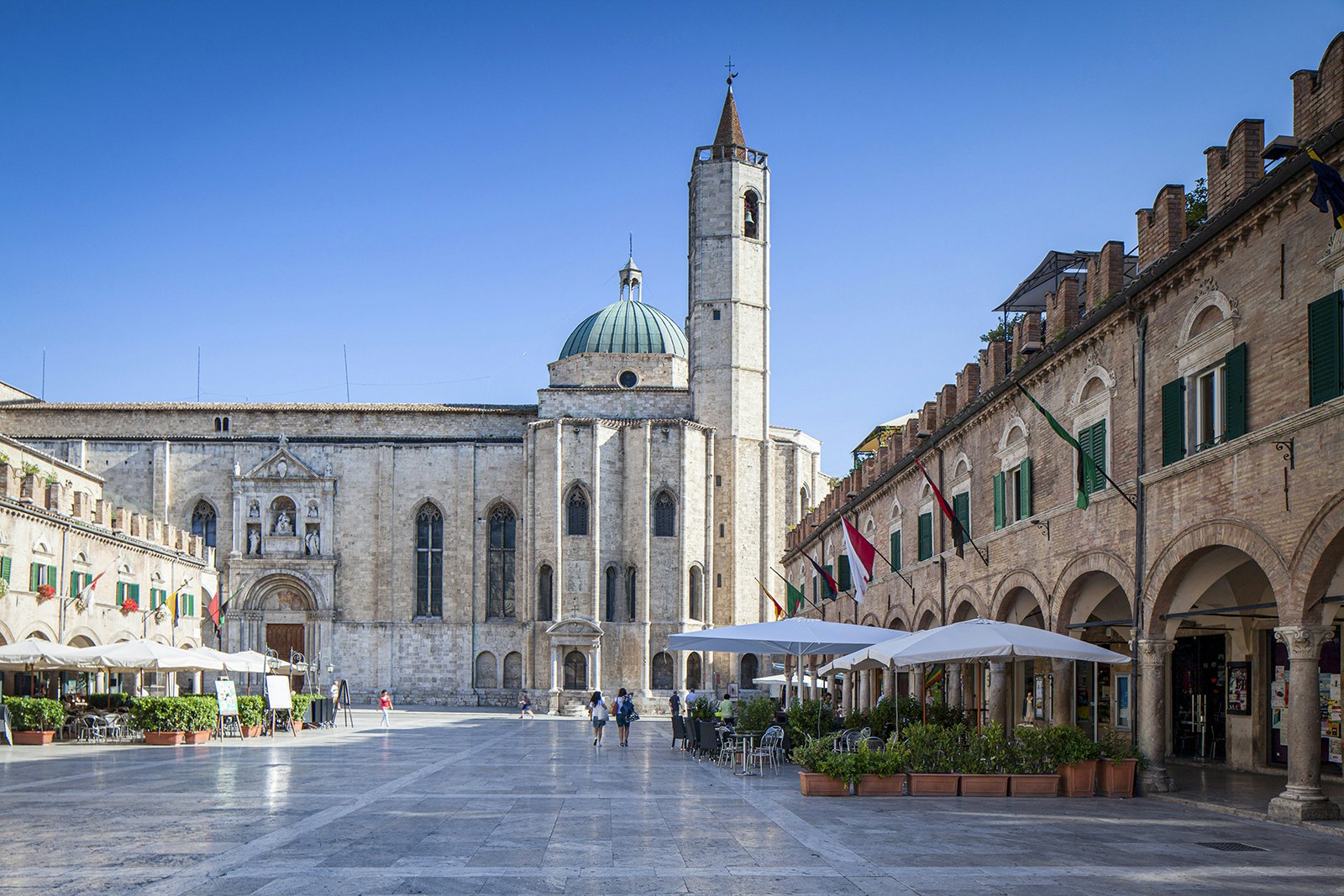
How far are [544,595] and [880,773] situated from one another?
42.5m

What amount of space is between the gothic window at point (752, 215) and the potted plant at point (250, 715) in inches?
1405

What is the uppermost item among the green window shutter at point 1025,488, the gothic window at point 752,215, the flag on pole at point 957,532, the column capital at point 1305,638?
the gothic window at point 752,215

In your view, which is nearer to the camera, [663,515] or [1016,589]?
[1016,589]

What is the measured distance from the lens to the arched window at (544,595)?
5878 cm

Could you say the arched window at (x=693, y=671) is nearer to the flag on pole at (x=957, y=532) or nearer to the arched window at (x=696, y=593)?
the arched window at (x=696, y=593)

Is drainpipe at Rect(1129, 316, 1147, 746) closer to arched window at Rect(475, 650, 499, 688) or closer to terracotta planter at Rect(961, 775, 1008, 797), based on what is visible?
terracotta planter at Rect(961, 775, 1008, 797)

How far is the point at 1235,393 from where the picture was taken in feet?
50.4

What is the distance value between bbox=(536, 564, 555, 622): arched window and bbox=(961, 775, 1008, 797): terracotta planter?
42008 mm

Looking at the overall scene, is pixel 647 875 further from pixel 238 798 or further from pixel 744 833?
pixel 238 798

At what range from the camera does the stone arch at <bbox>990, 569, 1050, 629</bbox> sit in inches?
852

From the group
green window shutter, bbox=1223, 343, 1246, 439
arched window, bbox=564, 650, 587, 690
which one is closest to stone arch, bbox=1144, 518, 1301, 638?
green window shutter, bbox=1223, 343, 1246, 439

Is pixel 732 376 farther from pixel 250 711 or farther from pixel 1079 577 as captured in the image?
pixel 1079 577

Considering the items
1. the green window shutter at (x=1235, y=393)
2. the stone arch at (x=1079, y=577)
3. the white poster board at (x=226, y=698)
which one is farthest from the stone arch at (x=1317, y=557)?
the white poster board at (x=226, y=698)

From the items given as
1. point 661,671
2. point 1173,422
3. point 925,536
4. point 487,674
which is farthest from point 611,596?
point 1173,422
